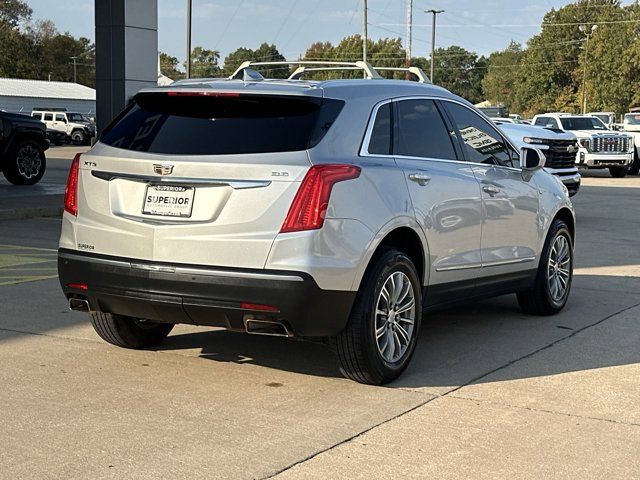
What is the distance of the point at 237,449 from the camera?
189 inches

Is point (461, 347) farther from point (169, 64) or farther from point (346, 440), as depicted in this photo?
point (169, 64)

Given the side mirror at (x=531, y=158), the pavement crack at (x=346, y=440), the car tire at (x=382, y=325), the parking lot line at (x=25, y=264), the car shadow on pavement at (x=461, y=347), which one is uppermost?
the side mirror at (x=531, y=158)

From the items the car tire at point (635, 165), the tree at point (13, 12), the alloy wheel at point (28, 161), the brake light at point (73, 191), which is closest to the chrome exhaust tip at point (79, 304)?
the brake light at point (73, 191)

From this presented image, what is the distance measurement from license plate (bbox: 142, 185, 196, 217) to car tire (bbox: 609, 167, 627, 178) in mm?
27860

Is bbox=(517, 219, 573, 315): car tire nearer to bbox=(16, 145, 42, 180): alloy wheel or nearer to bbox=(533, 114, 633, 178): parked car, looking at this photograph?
bbox=(16, 145, 42, 180): alloy wheel

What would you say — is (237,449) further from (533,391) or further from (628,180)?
(628,180)

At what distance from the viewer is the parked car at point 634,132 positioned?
33.2 metres

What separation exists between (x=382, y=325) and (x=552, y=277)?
2.92 meters

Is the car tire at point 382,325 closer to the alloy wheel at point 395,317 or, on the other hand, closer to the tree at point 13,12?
the alloy wheel at point 395,317

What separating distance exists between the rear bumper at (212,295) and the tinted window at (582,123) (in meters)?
28.0

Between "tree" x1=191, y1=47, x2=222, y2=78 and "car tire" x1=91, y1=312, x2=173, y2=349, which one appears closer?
"car tire" x1=91, y1=312, x2=173, y2=349

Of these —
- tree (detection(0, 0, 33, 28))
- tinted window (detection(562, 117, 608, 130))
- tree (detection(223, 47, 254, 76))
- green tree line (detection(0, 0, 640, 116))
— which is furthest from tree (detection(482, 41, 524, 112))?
tinted window (detection(562, 117, 608, 130))

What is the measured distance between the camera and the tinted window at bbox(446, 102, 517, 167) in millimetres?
7363

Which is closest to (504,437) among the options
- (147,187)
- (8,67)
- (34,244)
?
(147,187)
